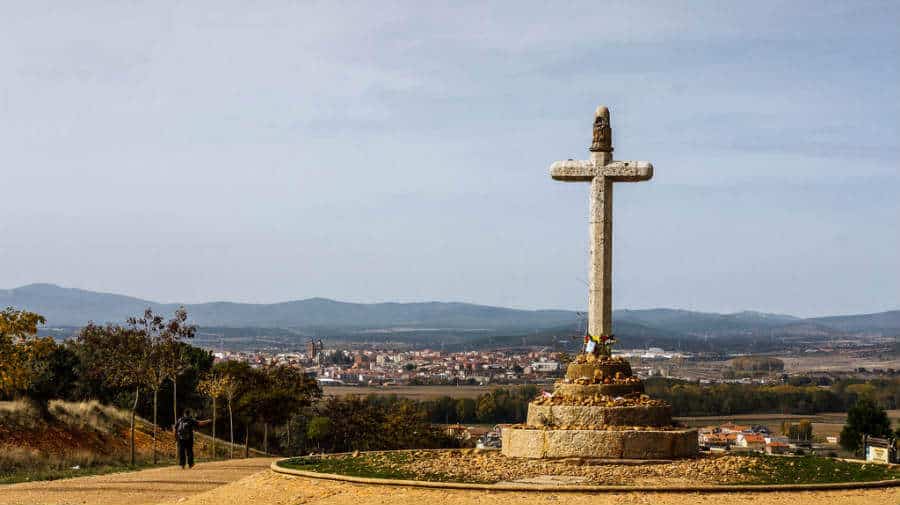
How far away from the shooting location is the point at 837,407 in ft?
336

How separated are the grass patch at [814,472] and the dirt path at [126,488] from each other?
9.24 m

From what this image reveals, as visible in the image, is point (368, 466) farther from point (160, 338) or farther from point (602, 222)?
point (160, 338)

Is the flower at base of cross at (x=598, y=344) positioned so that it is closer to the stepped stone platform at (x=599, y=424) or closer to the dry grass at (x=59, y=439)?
the stepped stone platform at (x=599, y=424)

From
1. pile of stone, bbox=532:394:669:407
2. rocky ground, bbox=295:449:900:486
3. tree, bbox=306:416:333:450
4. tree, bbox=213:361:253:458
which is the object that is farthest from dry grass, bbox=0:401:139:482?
pile of stone, bbox=532:394:669:407

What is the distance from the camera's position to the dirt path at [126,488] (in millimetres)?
20266

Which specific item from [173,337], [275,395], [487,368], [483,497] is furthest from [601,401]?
[487,368]

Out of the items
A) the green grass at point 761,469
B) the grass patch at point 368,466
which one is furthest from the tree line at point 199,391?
the green grass at point 761,469

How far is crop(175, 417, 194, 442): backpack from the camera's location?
953 inches

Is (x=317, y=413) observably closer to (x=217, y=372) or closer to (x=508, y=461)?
(x=217, y=372)

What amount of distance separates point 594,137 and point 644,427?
6.19m

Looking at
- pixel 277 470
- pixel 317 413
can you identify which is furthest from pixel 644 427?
pixel 317 413

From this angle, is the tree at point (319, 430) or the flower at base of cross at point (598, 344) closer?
the flower at base of cross at point (598, 344)

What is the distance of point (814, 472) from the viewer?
67.0 feet

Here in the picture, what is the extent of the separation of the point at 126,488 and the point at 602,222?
10.0 meters
